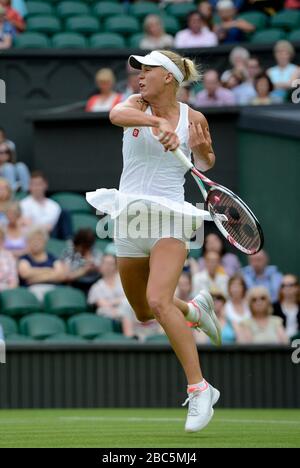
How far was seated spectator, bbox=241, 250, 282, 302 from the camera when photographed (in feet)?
43.0

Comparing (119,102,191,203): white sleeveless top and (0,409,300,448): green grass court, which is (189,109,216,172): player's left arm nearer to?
(119,102,191,203): white sleeveless top

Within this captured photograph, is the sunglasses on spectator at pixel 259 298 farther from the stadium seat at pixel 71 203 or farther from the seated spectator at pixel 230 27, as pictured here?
the seated spectator at pixel 230 27

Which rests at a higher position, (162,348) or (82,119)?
(82,119)

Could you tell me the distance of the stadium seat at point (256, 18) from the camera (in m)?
17.3

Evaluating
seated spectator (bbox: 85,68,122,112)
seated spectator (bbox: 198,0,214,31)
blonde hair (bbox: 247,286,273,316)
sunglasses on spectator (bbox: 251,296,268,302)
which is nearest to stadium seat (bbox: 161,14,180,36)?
seated spectator (bbox: 198,0,214,31)

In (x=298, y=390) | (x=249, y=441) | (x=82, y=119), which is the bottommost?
(x=298, y=390)

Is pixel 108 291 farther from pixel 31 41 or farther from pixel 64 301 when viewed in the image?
pixel 31 41

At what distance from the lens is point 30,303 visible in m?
12.5

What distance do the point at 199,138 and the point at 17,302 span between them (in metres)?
5.18

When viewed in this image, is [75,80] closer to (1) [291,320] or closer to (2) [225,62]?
(2) [225,62]

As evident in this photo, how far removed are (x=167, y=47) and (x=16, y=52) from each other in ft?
5.77

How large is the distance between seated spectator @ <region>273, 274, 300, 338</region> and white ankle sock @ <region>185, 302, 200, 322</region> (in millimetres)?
4403

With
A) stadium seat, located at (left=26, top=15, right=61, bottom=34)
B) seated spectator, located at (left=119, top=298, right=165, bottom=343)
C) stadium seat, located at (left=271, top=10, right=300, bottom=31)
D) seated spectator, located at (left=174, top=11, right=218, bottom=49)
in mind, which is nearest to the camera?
seated spectator, located at (left=119, top=298, right=165, bottom=343)
